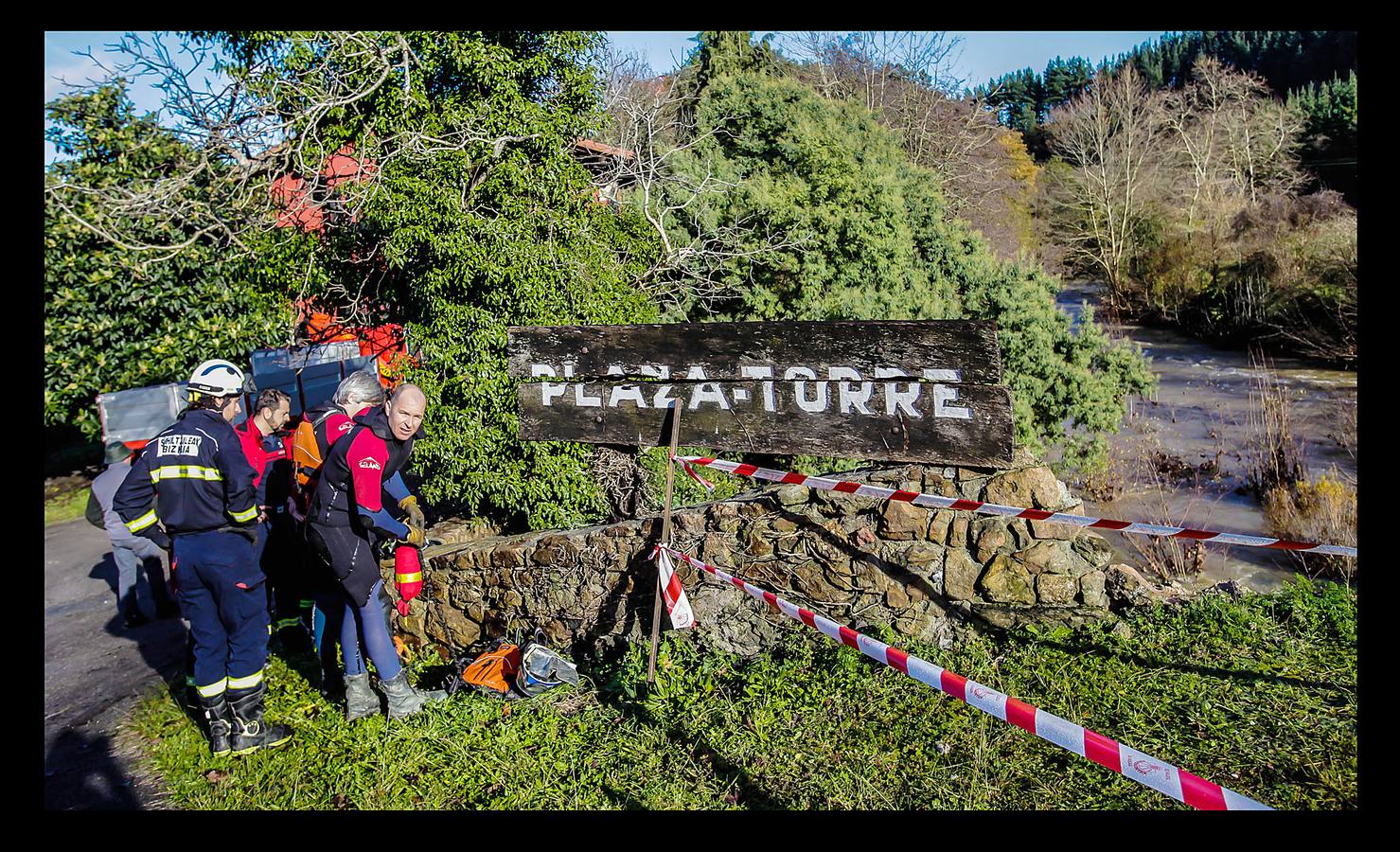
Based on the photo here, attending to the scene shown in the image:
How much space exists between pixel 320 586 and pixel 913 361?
363cm

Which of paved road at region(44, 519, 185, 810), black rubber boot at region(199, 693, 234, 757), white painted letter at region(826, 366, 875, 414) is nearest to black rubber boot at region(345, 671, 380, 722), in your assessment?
black rubber boot at region(199, 693, 234, 757)

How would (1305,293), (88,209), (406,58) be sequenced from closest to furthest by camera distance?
(406,58)
(88,209)
(1305,293)

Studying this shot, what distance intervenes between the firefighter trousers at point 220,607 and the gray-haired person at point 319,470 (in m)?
0.40

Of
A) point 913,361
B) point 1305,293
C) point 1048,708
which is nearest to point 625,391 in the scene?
point 913,361

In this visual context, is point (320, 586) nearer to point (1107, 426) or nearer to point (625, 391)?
point (625, 391)

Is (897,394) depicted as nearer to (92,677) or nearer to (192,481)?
(192,481)

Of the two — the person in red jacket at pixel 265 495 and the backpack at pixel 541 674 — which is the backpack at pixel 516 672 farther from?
the person in red jacket at pixel 265 495

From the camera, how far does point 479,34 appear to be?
781 cm

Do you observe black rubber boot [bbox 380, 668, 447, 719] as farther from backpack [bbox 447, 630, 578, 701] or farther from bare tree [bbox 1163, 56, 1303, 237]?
bare tree [bbox 1163, 56, 1303, 237]

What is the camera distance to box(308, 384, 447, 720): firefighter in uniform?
4.32m

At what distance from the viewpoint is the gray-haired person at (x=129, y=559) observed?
255 inches

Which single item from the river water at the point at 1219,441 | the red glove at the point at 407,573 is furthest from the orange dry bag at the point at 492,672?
the river water at the point at 1219,441

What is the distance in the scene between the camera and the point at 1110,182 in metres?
27.9

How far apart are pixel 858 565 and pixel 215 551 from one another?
11.7ft
